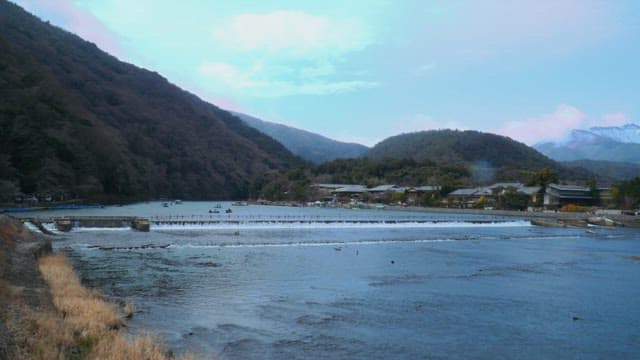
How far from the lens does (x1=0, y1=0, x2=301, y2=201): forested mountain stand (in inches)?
2387

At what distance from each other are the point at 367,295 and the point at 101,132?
80317 millimetres

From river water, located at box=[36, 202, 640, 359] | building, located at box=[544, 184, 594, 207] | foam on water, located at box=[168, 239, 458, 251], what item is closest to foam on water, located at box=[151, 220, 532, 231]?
river water, located at box=[36, 202, 640, 359]

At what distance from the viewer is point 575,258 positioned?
26188mm

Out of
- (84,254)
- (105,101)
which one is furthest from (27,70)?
(84,254)

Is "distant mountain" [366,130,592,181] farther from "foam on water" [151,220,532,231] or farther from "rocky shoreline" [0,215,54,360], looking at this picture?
"rocky shoreline" [0,215,54,360]

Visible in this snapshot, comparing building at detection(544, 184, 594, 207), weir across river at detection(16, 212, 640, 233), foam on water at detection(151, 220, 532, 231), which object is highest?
building at detection(544, 184, 594, 207)

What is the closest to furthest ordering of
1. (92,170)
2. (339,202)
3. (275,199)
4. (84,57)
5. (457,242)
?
(457,242), (92,170), (339,202), (275,199), (84,57)

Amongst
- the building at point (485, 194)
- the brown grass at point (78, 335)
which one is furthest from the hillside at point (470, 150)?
the brown grass at point (78, 335)

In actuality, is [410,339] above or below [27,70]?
below

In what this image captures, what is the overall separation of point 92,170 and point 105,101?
182ft

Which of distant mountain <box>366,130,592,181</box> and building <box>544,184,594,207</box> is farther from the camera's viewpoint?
distant mountain <box>366,130,592,181</box>

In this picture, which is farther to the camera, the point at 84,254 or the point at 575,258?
the point at 575,258

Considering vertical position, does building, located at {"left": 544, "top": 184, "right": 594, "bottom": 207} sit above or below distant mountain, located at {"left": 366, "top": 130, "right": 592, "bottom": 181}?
below

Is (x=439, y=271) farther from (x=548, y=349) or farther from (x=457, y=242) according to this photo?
(x=457, y=242)
